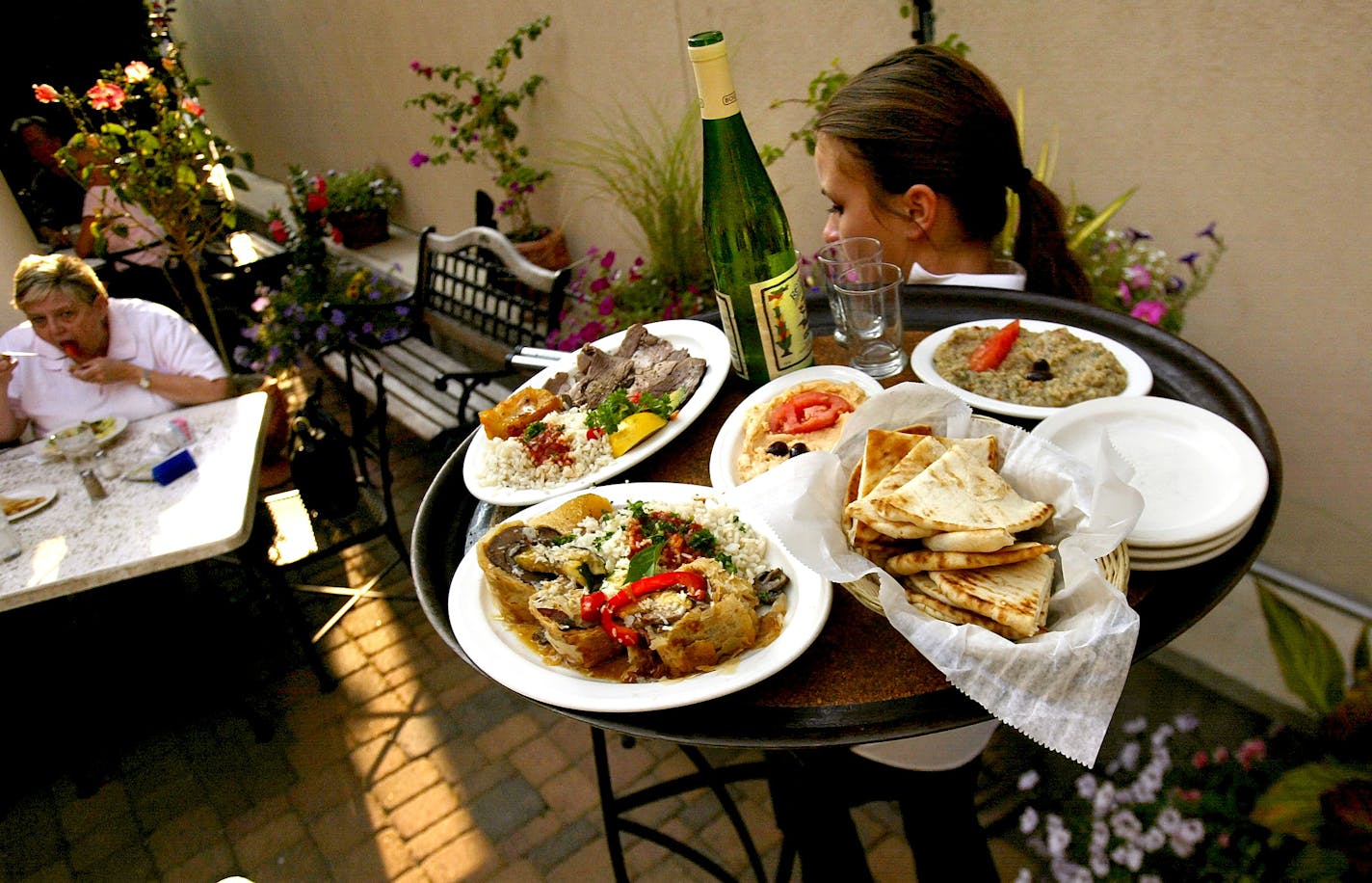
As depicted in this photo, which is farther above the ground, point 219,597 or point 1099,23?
point 1099,23

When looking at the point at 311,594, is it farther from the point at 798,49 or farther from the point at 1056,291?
the point at 1056,291

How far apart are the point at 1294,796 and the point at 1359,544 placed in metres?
0.86

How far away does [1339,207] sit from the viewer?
2.16m

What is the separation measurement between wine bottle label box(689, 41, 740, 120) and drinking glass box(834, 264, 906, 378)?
445 millimetres

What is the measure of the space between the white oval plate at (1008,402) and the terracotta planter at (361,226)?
657 cm

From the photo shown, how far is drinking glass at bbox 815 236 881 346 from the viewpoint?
183 centimetres

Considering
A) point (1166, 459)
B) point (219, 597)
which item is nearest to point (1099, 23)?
point (1166, 459)

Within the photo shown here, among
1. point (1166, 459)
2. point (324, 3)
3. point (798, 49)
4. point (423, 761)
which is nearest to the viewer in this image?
point (1166, 459)

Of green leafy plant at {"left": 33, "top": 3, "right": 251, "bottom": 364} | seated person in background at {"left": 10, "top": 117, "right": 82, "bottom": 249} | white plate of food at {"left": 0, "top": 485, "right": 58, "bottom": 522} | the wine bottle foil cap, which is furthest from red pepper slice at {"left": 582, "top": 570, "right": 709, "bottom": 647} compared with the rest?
seated person in background at {"left": 10, "top": 117, "right": 82, "bottom": 249}

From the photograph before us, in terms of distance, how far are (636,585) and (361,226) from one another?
7022 mm

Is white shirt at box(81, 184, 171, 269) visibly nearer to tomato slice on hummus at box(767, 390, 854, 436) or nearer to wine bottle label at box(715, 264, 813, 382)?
wine bottle label at box(715, 264, 813, 382)

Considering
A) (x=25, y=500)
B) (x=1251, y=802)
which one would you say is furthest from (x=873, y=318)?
(x=25, y=500)

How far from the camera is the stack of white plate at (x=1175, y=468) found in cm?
120

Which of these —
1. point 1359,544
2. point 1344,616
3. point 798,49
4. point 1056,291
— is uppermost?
point 798,49
